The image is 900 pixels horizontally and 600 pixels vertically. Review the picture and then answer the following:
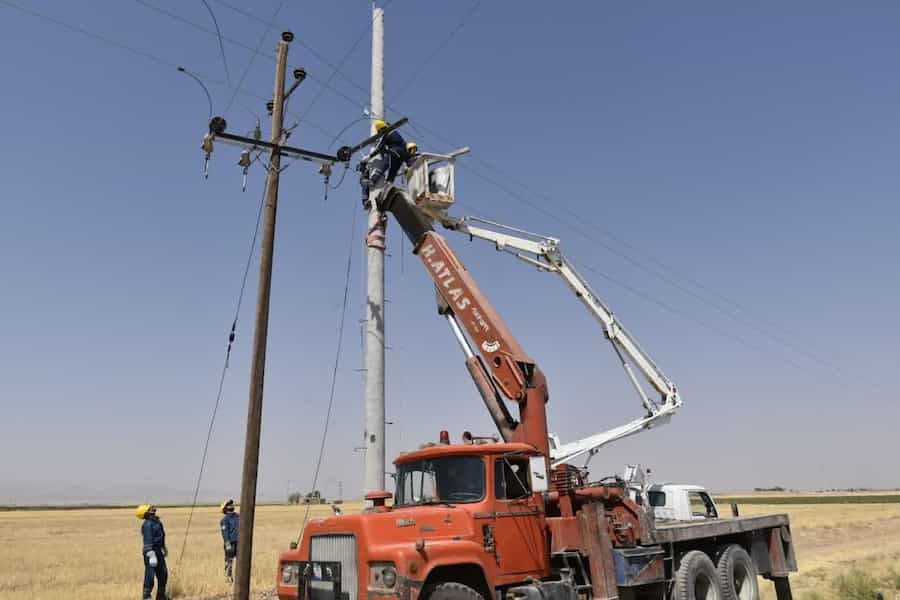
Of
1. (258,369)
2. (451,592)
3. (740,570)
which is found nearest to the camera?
(451,592)

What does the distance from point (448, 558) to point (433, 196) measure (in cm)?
794

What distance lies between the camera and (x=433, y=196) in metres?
14.4

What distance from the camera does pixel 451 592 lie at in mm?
8172

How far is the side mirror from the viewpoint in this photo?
9.45 m

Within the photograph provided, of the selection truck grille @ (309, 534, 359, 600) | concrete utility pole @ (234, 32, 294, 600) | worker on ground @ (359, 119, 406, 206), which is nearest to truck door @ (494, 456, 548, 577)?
truck grille @ (309, 534, 359, 600)

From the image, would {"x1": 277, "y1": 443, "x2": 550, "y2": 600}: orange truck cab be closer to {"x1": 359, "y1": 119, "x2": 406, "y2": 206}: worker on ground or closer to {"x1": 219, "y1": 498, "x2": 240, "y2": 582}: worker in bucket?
{"x1": 359, "y1": 119, "x2": 406, "y2": 206}: worker on ground

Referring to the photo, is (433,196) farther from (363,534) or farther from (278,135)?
(363,534)

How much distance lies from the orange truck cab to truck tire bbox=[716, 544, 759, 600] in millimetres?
4958

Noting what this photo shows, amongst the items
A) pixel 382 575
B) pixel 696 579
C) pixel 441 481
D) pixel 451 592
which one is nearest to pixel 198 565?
pixel 441 481

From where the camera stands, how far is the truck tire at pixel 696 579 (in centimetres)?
1161

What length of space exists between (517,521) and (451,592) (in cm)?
167

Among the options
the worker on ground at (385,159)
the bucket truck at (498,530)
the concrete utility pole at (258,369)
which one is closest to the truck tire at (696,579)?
the bucket truck at (498,530)

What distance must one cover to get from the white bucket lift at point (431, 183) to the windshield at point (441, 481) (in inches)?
236

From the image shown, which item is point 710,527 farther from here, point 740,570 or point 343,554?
point 343,554
